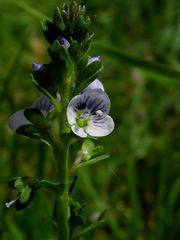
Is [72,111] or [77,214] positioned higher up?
[72,111]

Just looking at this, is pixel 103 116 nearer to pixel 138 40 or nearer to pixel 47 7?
pixel 138 40

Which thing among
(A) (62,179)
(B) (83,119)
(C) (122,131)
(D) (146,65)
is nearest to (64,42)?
(B) (83,119)

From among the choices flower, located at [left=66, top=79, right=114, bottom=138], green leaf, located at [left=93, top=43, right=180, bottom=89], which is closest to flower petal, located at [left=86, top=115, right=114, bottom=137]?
flower, located at [left=66, top=79, right=114, bottom=138]

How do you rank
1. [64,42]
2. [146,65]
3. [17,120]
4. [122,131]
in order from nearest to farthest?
[64,42], [17,120], [146,65], [122,131]

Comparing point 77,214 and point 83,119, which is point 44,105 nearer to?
point 83,119

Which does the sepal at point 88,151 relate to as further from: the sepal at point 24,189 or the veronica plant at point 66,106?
the sepal at point 24,189

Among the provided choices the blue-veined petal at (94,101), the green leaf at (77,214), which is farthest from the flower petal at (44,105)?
the green leaf at (77,214)
